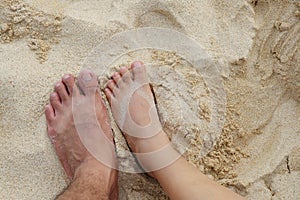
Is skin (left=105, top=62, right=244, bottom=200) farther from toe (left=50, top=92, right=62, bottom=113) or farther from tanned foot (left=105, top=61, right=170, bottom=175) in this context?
toe (left=50, top=92, right=62, bottom=113)

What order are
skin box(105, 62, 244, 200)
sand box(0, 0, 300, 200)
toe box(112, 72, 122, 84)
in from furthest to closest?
toe box(112, 72, 122, 84) < sand box(0, 0, 300, 200) < skin box(105, 62, 244, 200)

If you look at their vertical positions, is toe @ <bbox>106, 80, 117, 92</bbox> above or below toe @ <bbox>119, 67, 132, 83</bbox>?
below

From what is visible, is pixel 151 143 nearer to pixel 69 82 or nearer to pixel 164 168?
pixel 164 168

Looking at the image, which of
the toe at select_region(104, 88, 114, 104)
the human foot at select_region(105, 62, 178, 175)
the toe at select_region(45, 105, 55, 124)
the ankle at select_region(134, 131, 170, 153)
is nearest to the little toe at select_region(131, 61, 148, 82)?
the human foot at select_region(105, 62, 178, 175)

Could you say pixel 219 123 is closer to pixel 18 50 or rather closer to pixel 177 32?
pixel 177 32

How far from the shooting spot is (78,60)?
2.10 meters

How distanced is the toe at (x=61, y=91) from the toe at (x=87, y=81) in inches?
2.6

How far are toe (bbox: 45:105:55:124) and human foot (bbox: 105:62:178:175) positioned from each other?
236 millimetres

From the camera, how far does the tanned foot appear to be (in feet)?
6.82

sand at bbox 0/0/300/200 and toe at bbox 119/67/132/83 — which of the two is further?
toe at bbox 119/67/132/83

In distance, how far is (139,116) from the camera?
215cm

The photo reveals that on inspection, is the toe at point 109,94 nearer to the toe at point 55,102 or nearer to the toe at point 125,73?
the toe at point 125,73

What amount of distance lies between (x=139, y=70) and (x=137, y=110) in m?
0.17

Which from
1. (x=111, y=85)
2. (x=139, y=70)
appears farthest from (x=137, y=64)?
(x=111, y=85)
